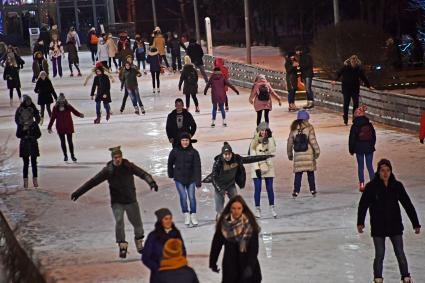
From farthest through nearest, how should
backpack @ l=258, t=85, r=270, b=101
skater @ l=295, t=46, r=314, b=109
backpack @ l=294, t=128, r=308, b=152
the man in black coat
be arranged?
1. skater @ l=295, t=46, r=314, b=109
2. backpack @ l=258, t=85, r=270, b=101
3. the man in black coat
4. backpack @ l=294, t=128, r=308, b=152

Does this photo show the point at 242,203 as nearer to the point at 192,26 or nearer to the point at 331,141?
the point at 331,141

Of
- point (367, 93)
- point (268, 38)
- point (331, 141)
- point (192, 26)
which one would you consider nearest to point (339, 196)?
point (331, 141)

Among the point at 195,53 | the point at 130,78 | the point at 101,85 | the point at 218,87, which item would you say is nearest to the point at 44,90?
the point at 101,85

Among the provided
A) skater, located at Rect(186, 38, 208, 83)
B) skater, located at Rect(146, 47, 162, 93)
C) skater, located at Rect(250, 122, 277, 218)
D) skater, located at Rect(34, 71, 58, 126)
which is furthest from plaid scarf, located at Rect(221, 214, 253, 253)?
skater, located at Rect(186, 38, 208, 83)

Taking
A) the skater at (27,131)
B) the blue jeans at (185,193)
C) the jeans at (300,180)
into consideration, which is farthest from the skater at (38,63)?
the blue jeans at (185,193)

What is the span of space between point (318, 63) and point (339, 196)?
20156mm

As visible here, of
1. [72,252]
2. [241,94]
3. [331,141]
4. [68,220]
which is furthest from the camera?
[241,94]

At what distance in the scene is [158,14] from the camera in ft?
292

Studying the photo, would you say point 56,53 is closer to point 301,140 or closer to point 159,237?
point 301,140

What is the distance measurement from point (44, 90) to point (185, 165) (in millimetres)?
13310

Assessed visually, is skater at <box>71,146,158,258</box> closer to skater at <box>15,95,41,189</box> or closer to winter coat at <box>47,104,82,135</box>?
skater at <box>15,95,41,189</box>

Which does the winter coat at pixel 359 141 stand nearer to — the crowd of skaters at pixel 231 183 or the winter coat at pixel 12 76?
the crowd of skaters at pixel 231 183

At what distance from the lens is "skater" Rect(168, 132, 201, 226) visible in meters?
15.0

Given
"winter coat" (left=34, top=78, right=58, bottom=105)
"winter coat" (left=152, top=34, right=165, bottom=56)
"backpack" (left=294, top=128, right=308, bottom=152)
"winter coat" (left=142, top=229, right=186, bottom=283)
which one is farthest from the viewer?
"winter coat" (left=152, top=34, right=165, bottom=56)
